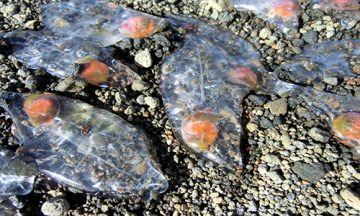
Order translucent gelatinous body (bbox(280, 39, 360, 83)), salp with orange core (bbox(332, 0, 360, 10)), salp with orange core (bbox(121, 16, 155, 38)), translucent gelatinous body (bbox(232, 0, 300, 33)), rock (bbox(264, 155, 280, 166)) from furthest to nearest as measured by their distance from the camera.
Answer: salp with orange core (bbox(332, 0, 360, 10))
translucent gelatinous body (bbox(232, 0, 300, 33))
salp with orange core (bbox(121, 16, 155, 38))
translucent gelatinous body (bbox(280, 39, 360, 83))
rock (bbox(264, 155, 280, 166))

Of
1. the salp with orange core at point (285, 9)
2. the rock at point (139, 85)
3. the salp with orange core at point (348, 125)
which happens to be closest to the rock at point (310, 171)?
the salp with orange core at point (348, 125)

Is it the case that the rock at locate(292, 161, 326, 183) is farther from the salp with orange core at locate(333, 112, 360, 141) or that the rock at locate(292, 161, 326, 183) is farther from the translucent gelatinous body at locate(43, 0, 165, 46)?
the translucent gelatinous body at locate(43, 0, 165, 46)

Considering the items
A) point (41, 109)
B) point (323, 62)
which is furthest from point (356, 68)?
point (41, 109)

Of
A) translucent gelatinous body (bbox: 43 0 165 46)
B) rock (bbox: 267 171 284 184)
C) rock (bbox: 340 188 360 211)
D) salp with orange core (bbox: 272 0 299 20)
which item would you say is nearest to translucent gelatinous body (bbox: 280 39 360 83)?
salp with orange core (bbox: 272 0 299 20)

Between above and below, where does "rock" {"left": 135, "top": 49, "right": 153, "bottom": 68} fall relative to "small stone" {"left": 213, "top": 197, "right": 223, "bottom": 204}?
above

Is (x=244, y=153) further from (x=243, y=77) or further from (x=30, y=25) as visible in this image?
(x=30, y=25)

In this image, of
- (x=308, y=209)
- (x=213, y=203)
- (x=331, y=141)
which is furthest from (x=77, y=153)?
(x=331, y=141)

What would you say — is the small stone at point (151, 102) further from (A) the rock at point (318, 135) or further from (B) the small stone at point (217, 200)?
(A) the rock at point (318, 135)
